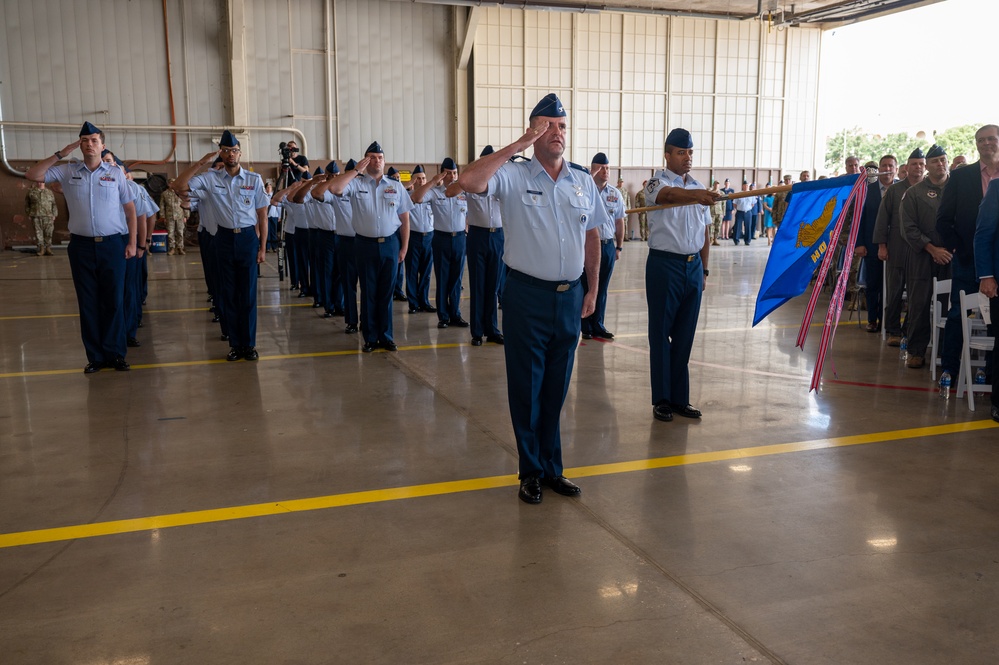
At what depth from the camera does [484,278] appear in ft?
26.8

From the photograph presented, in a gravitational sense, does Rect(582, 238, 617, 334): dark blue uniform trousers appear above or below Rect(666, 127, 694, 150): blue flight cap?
below

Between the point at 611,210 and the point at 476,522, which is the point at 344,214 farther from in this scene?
the point at 476,522

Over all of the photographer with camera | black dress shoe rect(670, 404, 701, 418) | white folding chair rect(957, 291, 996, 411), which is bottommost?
black dress shoe rect(670, 404, 701, 418)

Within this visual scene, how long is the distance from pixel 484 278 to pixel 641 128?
18.8 m

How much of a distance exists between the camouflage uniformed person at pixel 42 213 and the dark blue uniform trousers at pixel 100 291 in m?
15.2

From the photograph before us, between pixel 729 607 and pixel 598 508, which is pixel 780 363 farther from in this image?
pixel 729 607

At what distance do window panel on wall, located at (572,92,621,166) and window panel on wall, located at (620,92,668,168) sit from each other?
260mm

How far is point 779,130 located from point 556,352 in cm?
2560

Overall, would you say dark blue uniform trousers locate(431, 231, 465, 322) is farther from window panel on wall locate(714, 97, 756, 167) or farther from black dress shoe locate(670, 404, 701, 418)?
window panel on wall locate(714, 97, 756, 167)

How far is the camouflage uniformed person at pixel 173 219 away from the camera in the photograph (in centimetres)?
2009

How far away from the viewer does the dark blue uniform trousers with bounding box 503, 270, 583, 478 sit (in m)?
3.88

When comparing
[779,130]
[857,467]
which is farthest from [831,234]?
[779,130]

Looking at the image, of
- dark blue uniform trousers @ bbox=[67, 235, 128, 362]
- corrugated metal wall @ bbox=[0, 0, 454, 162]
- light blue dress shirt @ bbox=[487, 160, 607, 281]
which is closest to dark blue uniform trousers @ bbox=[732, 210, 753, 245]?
corrugated metal wall @ bbox=[0, 0, 454, 162]

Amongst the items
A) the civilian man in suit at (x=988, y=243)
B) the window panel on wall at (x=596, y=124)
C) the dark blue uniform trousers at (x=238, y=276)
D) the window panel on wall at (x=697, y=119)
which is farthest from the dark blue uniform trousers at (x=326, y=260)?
the window panel on wall at (x=697, y=119)
